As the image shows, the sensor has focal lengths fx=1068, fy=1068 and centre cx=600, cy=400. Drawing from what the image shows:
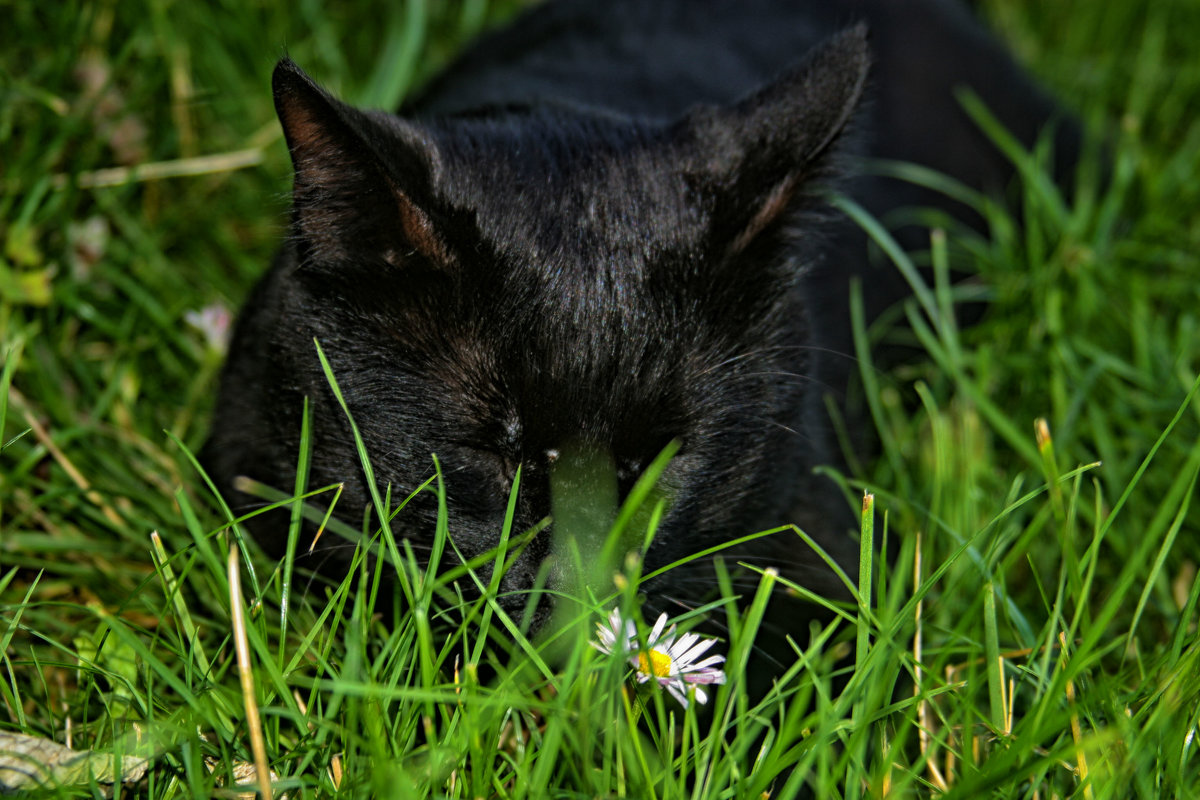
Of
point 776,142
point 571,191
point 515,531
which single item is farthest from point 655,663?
point 776,142

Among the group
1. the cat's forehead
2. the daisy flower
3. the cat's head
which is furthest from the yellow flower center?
the cat's forehead

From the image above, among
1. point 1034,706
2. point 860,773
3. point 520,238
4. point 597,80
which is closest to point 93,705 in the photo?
point 520,238

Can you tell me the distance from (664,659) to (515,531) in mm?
260

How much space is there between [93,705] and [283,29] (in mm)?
2102

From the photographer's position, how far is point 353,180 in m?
1.42

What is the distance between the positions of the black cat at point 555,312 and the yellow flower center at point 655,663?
0.20 m

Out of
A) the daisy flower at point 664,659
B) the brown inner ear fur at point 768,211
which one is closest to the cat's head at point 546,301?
the brown inner ear fur at point 768,211

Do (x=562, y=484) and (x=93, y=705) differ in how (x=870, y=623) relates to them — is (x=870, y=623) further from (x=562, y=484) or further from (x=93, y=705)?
(x=93, y=705)

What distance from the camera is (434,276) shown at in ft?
4.87

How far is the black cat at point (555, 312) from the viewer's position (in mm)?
1420

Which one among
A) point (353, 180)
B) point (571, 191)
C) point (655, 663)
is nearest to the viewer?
point (655, 663)

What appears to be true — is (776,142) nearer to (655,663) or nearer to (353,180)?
(353,180)

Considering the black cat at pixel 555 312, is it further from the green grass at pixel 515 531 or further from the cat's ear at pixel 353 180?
the green grass at pixel 515 531

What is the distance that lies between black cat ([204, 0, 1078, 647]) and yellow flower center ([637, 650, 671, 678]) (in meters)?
0.20
